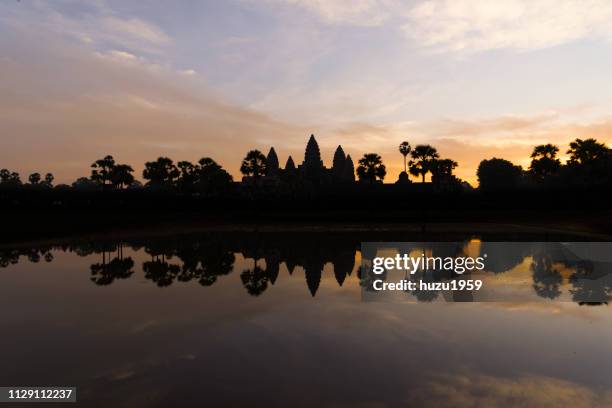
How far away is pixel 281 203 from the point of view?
66.4 m

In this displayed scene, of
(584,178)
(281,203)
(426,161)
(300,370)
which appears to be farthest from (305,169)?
(300,370)

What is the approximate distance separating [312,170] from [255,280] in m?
114

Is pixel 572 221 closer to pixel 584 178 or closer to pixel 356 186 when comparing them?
pixel 584 178

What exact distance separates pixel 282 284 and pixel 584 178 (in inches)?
3244

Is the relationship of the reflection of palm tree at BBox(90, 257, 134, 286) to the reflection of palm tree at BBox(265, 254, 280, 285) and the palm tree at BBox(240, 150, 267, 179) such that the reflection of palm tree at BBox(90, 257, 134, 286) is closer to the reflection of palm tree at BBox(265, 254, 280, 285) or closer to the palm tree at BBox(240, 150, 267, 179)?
the reflection of palm tree at BBox(265, 254, 280, 285)

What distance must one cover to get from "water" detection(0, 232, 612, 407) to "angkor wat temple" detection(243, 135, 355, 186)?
10493 cm

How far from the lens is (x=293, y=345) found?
9.30 metres

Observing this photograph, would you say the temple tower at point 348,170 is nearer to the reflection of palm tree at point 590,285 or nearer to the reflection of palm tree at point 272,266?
the reflection of palm tree at point 272,266

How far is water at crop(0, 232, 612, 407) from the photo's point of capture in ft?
22.8

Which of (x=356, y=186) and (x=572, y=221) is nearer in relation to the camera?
(x=572, y=221)

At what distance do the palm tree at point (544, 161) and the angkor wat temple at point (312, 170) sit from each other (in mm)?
53010

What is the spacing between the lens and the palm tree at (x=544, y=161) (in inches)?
3406

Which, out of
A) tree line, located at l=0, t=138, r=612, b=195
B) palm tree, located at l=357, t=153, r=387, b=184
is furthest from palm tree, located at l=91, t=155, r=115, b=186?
palm tree, located at l=357, t=153, r=387, b=184

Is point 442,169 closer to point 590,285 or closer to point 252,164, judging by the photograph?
point 252,164
